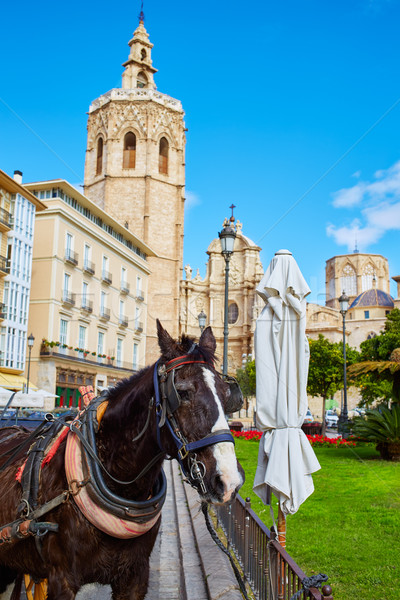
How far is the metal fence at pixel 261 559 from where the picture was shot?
10.6 ft

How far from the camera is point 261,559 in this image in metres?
4.24

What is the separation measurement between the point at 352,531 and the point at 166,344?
478 centimetres

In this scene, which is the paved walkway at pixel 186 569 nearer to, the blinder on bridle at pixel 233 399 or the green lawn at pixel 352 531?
the green lawn at pixel 352 531

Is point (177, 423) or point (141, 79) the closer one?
point (177, 423)

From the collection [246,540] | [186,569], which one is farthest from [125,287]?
[246,540]

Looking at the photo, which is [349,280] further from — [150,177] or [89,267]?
[89,267]

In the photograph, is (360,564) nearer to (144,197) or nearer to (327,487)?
(327,487)

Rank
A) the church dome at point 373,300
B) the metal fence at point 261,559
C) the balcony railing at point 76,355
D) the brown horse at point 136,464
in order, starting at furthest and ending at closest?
the church dome at point 373,300
the balcony railing at point 76,355
the metal fence at point 261,559
the brown horse at point 136,464

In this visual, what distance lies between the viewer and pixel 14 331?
28.4 metres

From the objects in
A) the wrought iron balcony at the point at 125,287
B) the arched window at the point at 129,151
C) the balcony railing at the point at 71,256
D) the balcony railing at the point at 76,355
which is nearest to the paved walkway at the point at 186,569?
the balcony railing at the point at 76,355

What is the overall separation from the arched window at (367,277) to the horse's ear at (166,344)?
3528 inches

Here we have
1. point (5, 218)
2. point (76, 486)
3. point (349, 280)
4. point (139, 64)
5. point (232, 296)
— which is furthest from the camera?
point (349, 280)

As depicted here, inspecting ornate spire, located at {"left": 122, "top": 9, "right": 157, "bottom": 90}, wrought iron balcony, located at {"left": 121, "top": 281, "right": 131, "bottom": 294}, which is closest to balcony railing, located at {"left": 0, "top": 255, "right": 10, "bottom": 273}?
wrought iron balcony, located at {"left": 121, "top": 281, "right": 131, "bottom": 294}

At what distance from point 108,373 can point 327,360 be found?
582 inches
